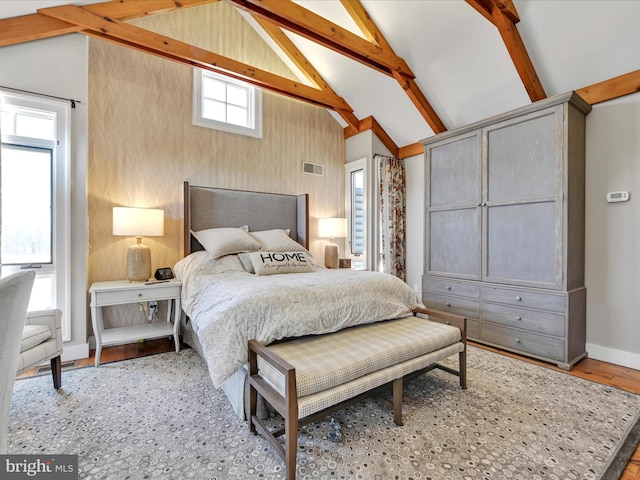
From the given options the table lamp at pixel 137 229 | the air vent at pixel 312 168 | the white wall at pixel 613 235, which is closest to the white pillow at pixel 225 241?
the table lamp at pixel 137 229

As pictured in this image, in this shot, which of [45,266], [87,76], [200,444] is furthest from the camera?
[87,76]

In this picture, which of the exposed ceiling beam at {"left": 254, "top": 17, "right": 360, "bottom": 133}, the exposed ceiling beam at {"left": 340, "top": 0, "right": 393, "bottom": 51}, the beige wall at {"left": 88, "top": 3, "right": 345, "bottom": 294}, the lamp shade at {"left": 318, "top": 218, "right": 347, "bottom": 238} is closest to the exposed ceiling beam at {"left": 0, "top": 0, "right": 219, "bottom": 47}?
the beige wall at {"left": 88, "top": 3, "right": 345, "bottom": 294}

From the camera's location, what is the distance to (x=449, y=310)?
133 inches

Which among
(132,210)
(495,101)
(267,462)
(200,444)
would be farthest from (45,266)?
(495,101)

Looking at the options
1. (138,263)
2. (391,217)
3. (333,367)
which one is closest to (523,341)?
(333,367)

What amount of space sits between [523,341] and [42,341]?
386cm

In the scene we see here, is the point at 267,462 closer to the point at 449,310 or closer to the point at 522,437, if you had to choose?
the point at 522,437

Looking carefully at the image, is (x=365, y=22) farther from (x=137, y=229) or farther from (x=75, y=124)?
(x=137, y=229)

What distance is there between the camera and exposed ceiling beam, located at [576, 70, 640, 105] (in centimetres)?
251

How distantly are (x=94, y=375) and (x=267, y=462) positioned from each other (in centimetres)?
180

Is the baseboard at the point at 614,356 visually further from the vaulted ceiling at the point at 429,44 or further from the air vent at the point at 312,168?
the air vent at the point at 312,168

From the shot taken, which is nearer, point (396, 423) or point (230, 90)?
point (396, 423)

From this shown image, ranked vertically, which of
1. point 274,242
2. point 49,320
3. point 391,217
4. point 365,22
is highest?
point 365,22

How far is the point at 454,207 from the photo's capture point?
3371 mm
